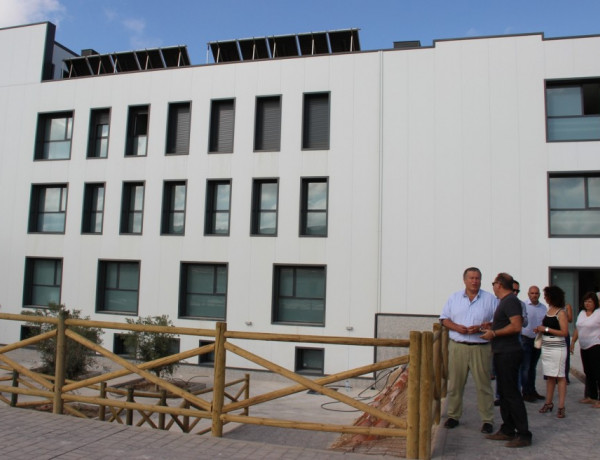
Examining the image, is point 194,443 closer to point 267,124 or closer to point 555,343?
point 555,343

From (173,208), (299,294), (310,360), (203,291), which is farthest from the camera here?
(173,208)

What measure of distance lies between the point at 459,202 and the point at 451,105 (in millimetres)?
3090

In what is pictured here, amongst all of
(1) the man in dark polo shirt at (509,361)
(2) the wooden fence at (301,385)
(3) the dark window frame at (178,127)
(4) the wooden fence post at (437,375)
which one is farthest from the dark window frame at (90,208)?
(1) the man in dark polo shirt at (509,361)

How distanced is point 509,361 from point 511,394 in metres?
0.33

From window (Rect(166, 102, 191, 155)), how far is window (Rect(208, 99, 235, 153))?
102cm

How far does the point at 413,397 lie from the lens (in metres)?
4.98

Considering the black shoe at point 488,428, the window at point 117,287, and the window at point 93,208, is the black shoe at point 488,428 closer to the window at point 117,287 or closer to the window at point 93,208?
the window at point 117,287

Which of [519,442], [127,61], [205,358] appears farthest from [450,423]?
[127,61]

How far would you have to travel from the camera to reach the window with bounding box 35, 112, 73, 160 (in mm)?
20500

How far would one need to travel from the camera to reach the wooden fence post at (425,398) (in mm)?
4930

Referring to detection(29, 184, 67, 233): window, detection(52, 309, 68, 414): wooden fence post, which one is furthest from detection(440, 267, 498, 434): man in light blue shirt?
detection(29, 184, 67, 233): window

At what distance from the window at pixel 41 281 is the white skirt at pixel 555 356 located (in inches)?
710

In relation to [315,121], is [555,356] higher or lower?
lower

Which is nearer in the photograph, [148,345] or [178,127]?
[148,345]
